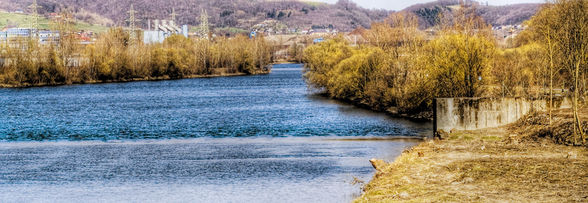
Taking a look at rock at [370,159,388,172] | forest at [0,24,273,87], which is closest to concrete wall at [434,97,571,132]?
rock at [370,159,388,172]

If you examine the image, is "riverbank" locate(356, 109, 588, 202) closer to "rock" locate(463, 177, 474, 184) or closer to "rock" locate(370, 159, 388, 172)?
"rock" locate(463, 177, 474, 184)

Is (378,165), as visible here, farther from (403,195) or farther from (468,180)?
(403,195)

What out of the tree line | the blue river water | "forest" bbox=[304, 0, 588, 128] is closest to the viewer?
the blue river water

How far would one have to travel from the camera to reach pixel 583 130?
23875 millimetres

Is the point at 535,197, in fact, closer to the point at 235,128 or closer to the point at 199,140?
the point at 199,140

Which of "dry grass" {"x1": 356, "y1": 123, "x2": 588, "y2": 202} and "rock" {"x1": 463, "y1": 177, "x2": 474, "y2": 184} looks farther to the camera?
"rock" {"x1": 463, "y1": 177, "x2": 474, "y2": 184}

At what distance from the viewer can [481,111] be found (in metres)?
30.0

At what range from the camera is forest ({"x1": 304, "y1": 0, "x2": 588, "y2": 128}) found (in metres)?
25.9

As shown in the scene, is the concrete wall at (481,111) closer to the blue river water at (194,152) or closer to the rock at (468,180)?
the blue river water at (194,152)

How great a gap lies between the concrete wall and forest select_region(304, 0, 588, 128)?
208cm

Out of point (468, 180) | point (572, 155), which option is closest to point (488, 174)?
point (468, 180)

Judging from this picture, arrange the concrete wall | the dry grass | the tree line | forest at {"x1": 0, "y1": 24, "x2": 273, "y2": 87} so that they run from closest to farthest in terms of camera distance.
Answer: the dry grass → the tree line → the concrete wall → forest at {"x1": 0, "y1": 24, "x2": 273, "y2": 87}

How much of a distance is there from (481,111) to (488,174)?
12.2 metres

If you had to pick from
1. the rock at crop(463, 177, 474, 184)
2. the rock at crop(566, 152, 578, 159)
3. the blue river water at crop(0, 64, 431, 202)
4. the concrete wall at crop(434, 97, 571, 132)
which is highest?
the concrete wall at crop(434, 97, 571, 132)
